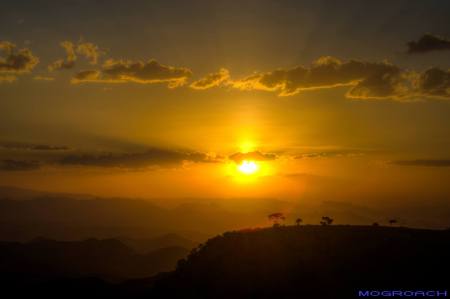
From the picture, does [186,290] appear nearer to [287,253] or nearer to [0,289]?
[287,253]

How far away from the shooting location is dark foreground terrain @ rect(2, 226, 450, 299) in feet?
202

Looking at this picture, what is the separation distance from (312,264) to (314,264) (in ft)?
1.02

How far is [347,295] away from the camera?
5906cm

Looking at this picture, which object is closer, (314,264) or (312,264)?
(314,264)

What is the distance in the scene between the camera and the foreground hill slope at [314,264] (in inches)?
2430

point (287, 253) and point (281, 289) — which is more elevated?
point (287, 253)

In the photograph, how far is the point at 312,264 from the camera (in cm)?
6731

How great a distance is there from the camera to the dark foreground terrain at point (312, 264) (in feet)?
202

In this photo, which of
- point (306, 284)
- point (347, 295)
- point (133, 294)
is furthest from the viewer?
point (133, 294)

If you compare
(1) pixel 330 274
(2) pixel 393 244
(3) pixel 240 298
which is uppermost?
(2) pixel 393 244

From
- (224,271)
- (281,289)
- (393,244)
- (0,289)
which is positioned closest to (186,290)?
(224,271)

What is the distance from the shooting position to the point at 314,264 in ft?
220

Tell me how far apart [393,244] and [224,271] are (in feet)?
90.3

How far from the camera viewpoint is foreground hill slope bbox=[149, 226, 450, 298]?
6172cm
